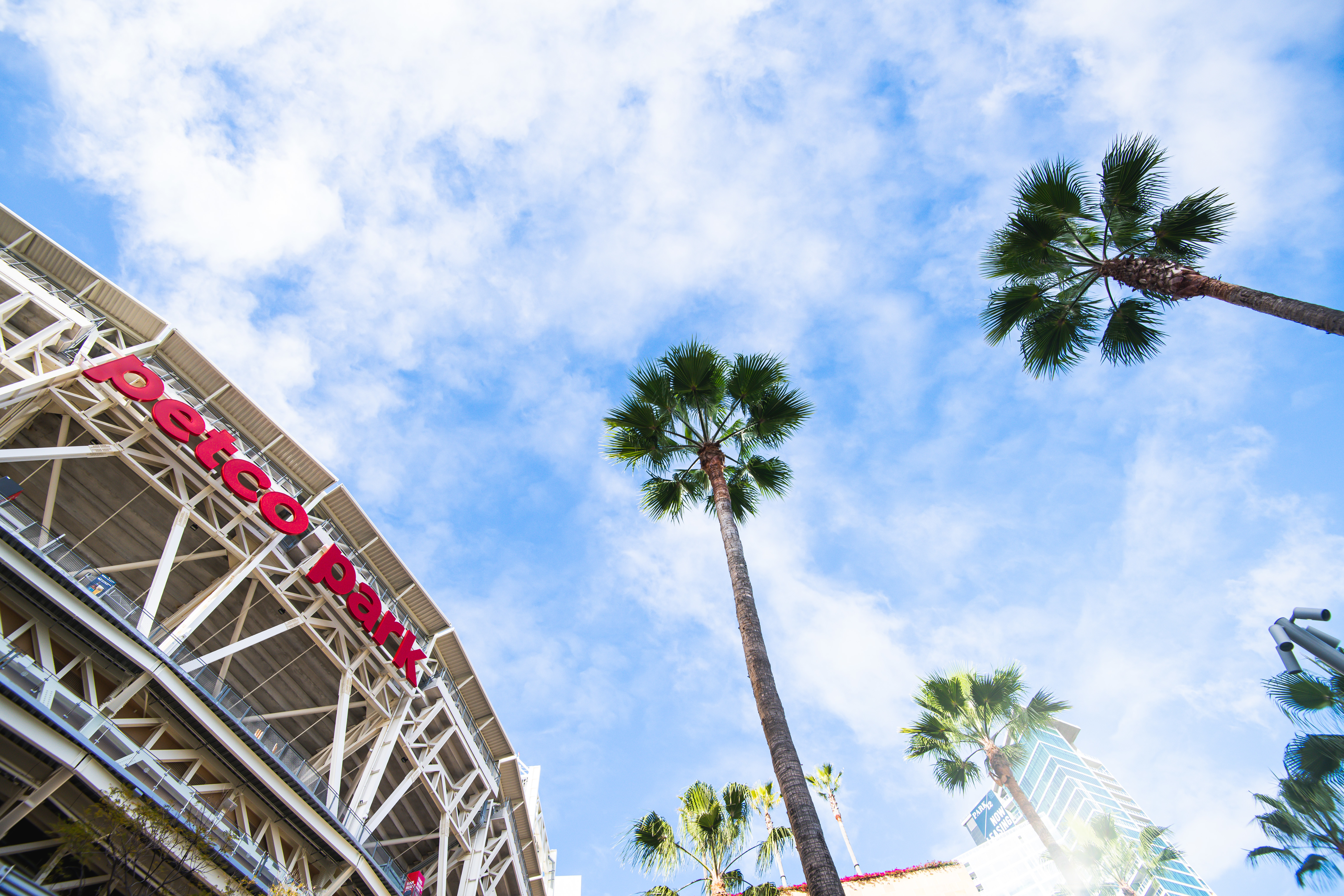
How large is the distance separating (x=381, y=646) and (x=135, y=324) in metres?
9.99

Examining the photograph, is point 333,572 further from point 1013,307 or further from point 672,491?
point 1013,307

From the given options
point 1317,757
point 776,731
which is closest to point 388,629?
point 776,731

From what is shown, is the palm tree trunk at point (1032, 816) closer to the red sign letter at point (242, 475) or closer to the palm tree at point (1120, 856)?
the palm tree at point (1120, 856)

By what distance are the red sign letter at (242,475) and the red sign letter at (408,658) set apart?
18.2 feet

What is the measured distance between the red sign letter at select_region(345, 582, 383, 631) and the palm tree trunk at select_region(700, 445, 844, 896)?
9651mm

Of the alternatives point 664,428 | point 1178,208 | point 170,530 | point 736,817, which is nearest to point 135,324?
point 170,530

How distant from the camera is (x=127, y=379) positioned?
14305mm

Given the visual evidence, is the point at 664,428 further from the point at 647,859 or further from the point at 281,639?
the point at 281,639

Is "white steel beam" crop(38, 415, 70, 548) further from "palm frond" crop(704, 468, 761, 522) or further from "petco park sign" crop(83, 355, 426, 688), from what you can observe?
"palm frond" crop(704, 468, 761, 522)

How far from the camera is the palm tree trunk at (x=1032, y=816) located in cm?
2266

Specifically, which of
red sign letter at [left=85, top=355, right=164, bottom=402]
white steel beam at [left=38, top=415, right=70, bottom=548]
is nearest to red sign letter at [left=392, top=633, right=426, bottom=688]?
white steel beam at [left=38, top=415, right=70, bottom=548]

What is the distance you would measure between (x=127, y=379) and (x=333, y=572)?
6.08m

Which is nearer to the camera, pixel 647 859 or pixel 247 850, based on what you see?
pixel 247 850

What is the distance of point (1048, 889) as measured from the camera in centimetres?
5681
